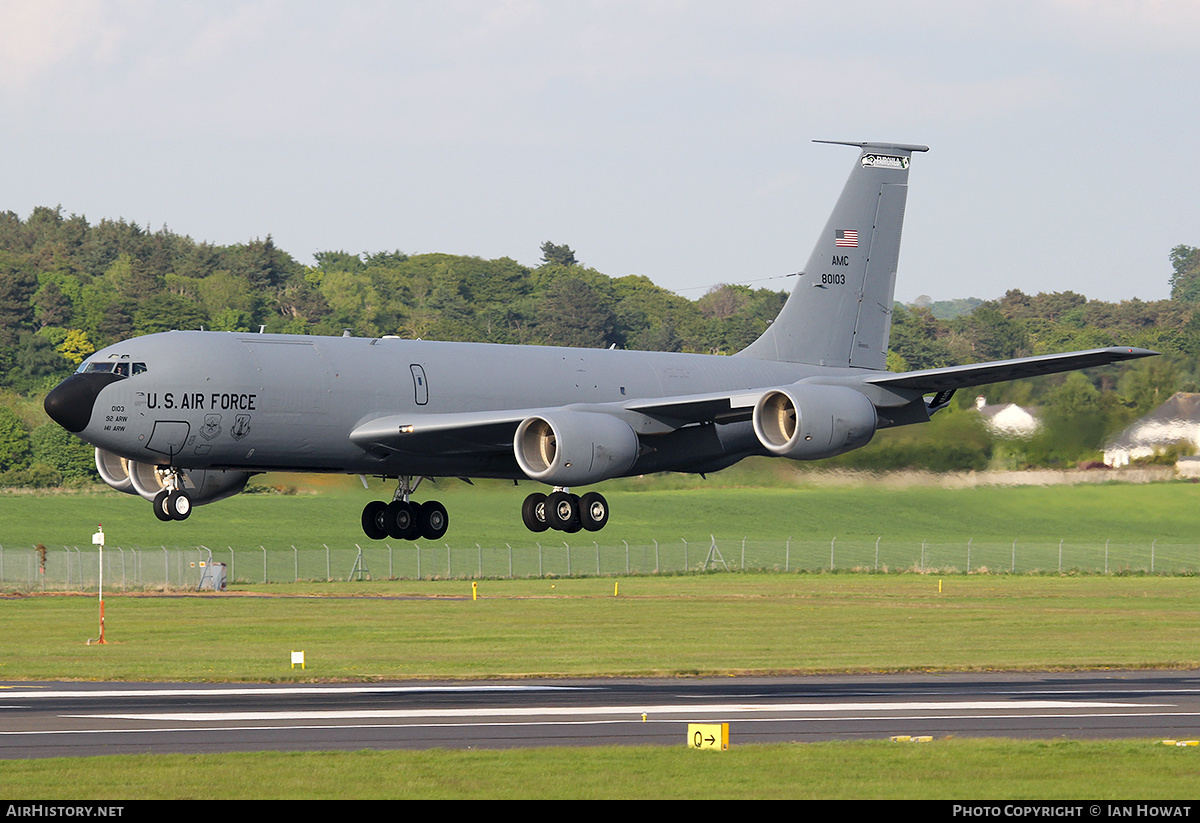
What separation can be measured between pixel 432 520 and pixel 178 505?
331 inches

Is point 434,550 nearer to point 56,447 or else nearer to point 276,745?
point 56,447

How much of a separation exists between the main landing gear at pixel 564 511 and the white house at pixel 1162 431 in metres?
23.5

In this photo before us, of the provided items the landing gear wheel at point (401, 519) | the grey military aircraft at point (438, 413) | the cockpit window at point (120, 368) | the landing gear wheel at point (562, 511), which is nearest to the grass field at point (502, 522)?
the grey military aircraft at point (438, 413)

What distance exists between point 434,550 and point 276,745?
87194mm

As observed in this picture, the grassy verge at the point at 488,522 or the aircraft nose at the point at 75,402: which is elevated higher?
the aircraft nose at the point at 75,402

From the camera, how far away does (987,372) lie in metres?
47.1

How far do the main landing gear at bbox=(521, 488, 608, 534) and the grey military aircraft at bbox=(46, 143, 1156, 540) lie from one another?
0.16 feet

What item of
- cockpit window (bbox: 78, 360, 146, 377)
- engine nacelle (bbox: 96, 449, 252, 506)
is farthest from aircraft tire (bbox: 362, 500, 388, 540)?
cockpit window (bbox: 78, 360, 146, 377)

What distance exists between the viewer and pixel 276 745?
4206 centimetres

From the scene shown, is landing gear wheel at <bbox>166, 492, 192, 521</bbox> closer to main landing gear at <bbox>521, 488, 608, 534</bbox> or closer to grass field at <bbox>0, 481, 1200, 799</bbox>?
grass field at <bbox>0, 481, 1200, 799</bbox>

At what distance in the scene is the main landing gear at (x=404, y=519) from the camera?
164ft

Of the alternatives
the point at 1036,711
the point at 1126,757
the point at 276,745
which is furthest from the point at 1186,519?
the point at 276,745

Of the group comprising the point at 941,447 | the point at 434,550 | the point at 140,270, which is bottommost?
the point at 434,550

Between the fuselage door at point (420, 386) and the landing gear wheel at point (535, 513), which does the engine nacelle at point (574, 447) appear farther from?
the fuselage door at point (420, 386)
